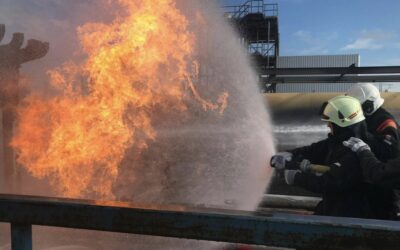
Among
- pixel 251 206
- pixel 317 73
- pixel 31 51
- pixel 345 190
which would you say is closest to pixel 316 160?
pixel 345 190

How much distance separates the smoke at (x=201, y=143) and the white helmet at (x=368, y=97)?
1.18m

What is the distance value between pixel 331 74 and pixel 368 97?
14360 mm

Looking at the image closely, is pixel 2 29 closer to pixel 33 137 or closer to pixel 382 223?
pixel 33 137

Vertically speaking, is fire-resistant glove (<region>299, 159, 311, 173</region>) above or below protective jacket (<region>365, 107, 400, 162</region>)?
below

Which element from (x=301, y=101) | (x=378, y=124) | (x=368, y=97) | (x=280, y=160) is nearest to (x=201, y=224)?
(x=280, y=160)

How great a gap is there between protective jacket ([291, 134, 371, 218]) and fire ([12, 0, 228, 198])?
137 inches

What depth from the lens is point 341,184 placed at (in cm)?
267

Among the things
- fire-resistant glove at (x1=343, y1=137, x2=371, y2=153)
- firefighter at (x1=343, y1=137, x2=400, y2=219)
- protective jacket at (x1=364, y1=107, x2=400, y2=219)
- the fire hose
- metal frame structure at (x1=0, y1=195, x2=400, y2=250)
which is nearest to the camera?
metal frame structure at (x1=0, y1=195, x2=400, y2=250)

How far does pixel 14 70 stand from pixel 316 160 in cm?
394

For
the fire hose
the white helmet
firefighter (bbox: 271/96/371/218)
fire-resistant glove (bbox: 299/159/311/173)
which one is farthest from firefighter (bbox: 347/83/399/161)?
fire-resistant glove (bbox: 299/159/311/173)

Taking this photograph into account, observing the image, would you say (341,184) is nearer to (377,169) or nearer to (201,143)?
(377,169)

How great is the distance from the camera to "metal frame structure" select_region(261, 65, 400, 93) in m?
17.0

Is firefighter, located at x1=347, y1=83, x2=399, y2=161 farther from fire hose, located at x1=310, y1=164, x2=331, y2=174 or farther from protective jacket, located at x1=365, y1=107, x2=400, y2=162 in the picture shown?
fire hose, located at x1=310, y1=164, x2=331, y2=174

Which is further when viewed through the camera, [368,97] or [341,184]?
[368,97]
